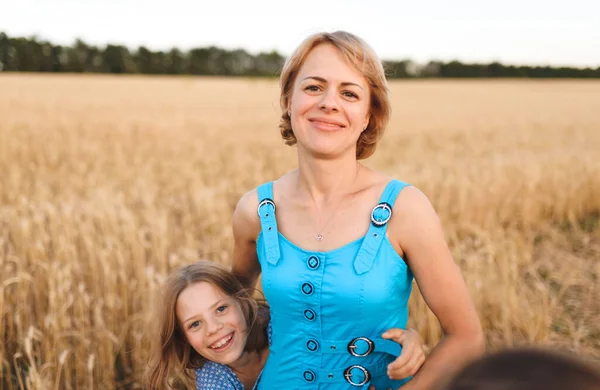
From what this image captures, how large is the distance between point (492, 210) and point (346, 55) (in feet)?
13.9

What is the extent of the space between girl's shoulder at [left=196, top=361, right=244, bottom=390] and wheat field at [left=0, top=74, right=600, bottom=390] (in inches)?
17.8

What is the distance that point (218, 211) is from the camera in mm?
5152

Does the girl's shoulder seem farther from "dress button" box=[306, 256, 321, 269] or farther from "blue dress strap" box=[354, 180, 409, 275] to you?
"blue dress strap" box=[354, 180, 409, 275]

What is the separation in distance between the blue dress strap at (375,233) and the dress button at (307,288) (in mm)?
158

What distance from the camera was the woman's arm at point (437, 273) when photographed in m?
1.73

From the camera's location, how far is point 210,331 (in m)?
2.09

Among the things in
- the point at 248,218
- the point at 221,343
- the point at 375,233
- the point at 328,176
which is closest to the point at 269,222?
the point at 248,218

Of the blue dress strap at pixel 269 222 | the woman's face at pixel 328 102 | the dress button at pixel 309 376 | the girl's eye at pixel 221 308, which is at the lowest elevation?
the dress button at pixel 309 376

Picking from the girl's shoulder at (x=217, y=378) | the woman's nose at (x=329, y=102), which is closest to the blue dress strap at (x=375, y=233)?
the woman's nose at (x=329, y=102)

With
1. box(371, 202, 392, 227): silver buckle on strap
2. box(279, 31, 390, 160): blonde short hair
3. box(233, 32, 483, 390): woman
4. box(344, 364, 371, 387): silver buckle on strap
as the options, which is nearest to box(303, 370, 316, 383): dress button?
box(233, 32, 483, 390): woman

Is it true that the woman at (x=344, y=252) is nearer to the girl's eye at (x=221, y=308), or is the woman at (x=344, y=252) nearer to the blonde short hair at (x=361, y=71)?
the blonde short hair at (x=361, y=71)

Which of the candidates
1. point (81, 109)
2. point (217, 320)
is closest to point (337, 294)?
point (217, 320)

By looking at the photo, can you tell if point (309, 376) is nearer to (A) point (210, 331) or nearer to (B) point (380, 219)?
(A) point (210, 331)

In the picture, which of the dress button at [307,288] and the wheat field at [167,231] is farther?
the wheat field at [167,231]
